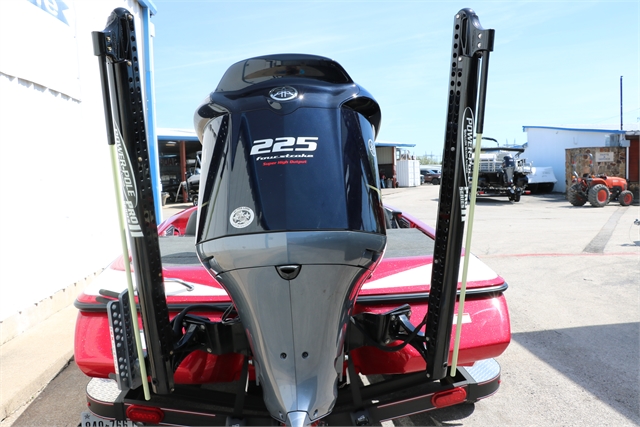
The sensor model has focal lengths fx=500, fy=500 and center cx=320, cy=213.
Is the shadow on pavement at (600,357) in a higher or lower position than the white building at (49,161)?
lower

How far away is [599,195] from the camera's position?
18078mm

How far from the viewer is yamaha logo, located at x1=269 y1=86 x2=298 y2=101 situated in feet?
6.22

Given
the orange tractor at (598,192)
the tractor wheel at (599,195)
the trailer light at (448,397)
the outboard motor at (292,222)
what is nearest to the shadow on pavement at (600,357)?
the trailer light at (448,397)

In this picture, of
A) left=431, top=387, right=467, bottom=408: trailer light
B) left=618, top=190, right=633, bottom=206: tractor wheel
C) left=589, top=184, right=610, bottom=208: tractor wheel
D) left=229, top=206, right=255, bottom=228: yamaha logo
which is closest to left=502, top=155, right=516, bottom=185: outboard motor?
left=589, top=184, right=610, bottom=208: tractor wheel

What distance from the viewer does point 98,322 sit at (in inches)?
84.2

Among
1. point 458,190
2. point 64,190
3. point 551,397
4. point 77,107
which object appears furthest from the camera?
point 77,107

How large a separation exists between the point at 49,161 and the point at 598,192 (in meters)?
18.1

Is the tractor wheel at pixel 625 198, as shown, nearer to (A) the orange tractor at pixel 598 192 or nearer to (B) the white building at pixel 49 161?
(A) the orange tractor at pixel 598 192

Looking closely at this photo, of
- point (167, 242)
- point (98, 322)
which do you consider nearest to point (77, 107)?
point (167, 242)

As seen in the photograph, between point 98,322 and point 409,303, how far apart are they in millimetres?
1356

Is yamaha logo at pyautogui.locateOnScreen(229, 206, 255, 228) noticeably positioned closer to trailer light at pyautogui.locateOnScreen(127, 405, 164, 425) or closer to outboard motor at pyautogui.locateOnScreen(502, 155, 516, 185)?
trailer light at pyautogui.locateOnScreen(127, 405, 164, 425)

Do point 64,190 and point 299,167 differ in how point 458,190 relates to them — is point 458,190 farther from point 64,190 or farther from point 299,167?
point 64,190

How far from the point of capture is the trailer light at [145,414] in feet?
6.42

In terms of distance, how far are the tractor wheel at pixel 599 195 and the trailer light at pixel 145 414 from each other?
1914 centimetres
